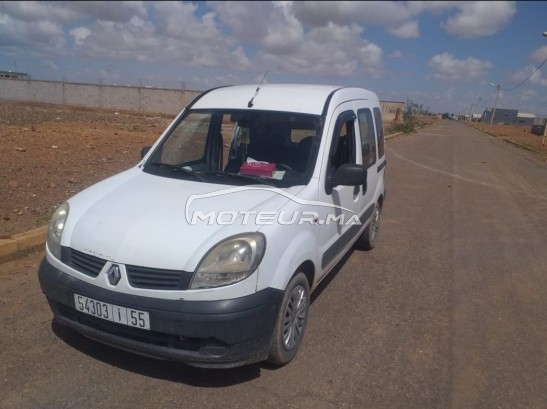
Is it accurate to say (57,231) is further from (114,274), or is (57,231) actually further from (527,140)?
(527,140)

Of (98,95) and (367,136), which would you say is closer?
(367,136)

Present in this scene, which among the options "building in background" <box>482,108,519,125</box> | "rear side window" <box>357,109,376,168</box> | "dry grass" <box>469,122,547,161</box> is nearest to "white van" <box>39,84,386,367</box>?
"rear side window" <box>357,109,376,168</box>

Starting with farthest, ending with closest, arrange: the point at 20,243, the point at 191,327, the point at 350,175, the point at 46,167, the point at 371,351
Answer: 1. the point at 46,167
2. the point at 20,243
3. the point at 350,175
4. the point at 371,351
5. the point at 191,327

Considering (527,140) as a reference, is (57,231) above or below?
above

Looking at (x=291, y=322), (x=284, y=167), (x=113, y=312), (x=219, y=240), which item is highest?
(x=284, y=167)

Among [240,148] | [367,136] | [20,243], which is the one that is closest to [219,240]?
[240,148]

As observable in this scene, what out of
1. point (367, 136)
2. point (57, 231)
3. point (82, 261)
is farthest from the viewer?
point (367, 136)

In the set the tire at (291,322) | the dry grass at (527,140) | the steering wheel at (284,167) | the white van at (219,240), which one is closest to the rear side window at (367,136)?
the white van at (219,240)

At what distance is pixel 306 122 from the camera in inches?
150

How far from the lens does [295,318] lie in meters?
3.12

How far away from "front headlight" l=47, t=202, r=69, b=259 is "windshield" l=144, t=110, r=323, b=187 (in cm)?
87

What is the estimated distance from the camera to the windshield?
11.8 feet

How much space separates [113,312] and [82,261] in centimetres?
40

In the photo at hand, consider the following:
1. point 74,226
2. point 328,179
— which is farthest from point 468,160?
point 74,226
